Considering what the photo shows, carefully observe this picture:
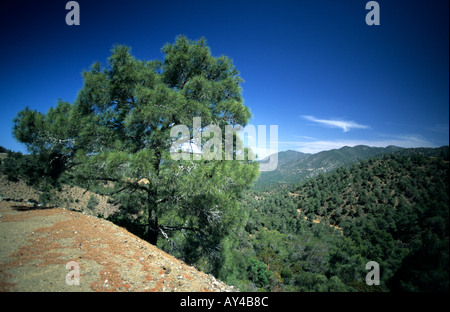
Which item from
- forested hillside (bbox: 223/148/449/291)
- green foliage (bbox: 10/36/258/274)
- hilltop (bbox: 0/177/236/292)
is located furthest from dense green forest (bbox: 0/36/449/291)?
hilltop (bbox: 0/177/236/292)

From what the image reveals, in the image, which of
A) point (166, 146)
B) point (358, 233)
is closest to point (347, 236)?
point (358, 233)

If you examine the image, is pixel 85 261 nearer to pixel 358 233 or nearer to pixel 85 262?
pixel 85 262

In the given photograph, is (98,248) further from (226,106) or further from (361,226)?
(361,226)

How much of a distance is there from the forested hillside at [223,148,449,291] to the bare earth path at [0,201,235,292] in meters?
3.36

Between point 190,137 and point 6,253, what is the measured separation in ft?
15.9

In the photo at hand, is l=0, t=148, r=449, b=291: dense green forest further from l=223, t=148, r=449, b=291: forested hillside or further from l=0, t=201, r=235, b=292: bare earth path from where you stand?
l=0, t=201, r=235, b=292: bare earth path

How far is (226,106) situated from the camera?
5.94 meters

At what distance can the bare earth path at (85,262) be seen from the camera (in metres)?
2.82

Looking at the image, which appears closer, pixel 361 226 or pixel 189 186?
pixel 189 186

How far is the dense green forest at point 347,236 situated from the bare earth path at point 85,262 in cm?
202

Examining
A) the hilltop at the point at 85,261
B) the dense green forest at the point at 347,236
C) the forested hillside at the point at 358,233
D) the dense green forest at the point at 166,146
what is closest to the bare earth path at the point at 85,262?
the hilltop at the point at 85,261

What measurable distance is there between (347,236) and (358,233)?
222 inches

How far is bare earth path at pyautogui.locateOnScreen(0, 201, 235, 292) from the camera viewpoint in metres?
2.82
